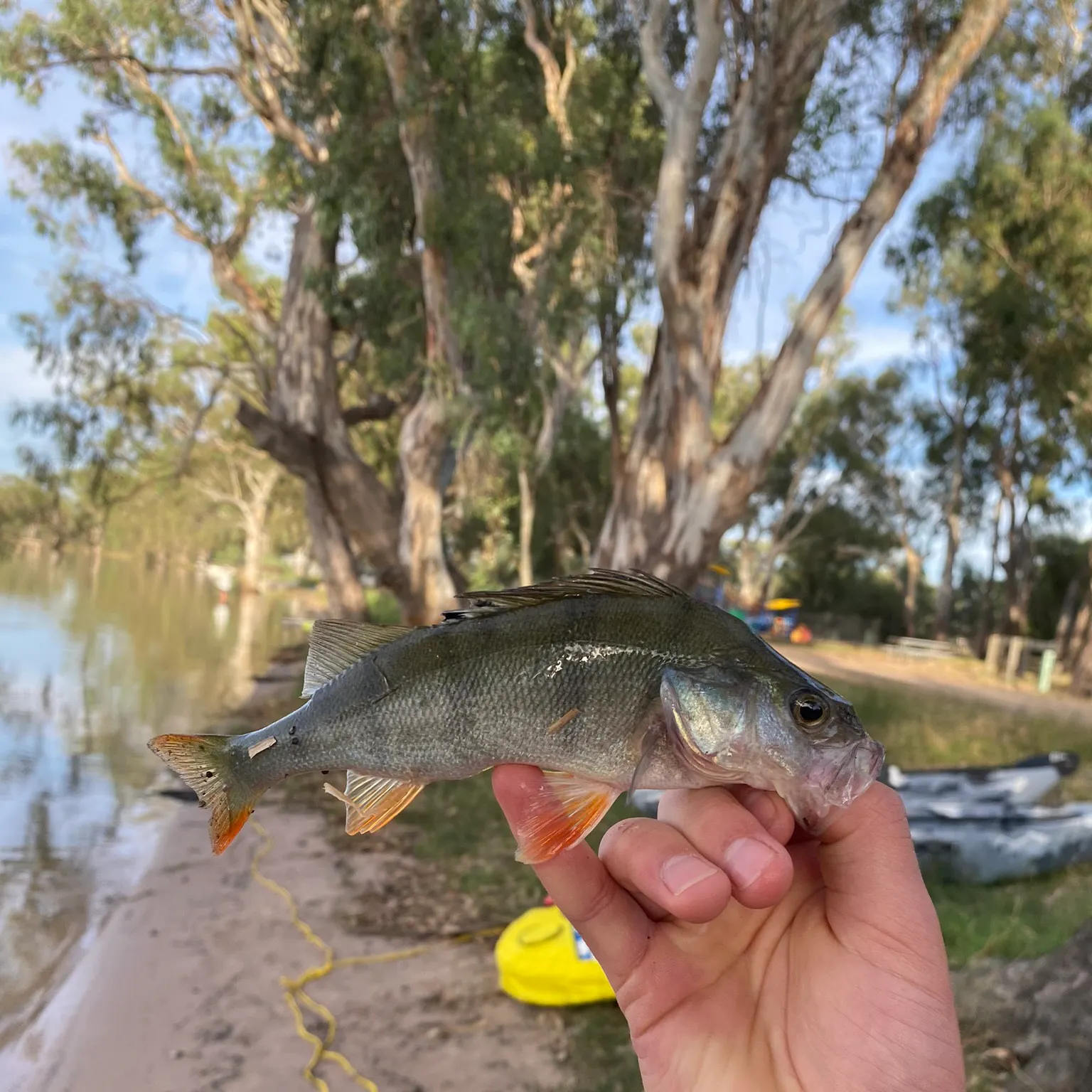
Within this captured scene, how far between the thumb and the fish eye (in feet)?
0.70

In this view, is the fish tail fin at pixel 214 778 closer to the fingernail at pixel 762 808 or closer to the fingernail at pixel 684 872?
the fingernail at pixel 684 872

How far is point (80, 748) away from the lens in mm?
12711

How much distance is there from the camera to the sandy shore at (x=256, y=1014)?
4.33 meters

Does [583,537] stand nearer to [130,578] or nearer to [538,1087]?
[538,1087]

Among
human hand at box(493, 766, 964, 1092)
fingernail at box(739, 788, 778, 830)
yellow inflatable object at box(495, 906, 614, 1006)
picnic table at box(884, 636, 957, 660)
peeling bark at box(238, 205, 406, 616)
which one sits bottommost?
yellow inflatable object at box(495, 906, 614, 1006)

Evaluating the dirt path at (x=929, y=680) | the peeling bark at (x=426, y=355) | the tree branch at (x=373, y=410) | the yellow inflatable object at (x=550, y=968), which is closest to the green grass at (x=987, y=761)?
the dirt path at (x=929, y=680)

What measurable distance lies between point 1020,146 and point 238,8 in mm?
12113

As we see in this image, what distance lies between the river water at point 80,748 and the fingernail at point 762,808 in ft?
20.6

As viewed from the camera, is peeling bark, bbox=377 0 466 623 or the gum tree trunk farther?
the gum tree trunk

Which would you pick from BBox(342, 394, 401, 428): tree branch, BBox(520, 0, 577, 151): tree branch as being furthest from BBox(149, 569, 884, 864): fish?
BBox(342, 394, 401, 428): tree branch

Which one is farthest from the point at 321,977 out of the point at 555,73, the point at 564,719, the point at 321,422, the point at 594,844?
the point at 555,73

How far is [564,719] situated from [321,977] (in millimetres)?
4906

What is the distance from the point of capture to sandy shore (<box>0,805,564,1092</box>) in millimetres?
4328

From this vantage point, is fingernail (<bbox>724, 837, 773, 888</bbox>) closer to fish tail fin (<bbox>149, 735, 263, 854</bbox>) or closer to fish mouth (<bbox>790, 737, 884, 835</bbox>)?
fish mouth (<bbox>790, 737, 884, 835</bbox>)
